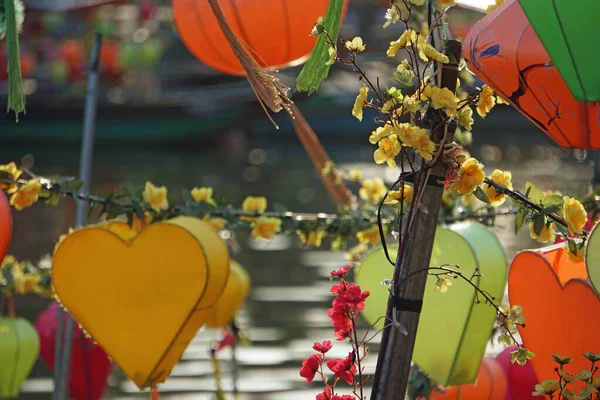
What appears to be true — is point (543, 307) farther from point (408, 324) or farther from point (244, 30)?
point (244, 30)

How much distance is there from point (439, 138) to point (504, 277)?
0.72 metres

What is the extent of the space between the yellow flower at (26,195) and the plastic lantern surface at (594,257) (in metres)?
1.17

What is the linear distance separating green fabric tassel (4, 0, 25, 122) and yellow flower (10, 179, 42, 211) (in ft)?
2.11

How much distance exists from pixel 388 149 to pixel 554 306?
1.55ft

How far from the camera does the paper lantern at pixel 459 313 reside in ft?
6.84

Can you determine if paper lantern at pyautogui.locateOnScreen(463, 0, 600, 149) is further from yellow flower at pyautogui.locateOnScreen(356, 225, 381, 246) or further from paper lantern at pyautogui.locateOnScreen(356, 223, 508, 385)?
yellow flower at pyautogui.locateOnScreen(356, 225, 381, 246)

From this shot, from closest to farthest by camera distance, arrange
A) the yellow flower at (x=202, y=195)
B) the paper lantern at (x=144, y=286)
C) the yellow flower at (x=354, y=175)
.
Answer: the paper lantern at (x=144, y=286) < the yellow flower at (x=202, y=195) < the yellow flower at (x=354, y=175)

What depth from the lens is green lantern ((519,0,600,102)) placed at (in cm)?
133

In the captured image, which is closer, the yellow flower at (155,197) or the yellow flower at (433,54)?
the yellow flower at (433,54)

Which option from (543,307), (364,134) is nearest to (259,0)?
(543,307)

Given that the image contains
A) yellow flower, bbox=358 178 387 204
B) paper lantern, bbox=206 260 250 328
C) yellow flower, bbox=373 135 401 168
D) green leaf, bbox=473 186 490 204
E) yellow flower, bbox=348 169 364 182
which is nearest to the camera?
yellow flower, bbox=373 135 401 168

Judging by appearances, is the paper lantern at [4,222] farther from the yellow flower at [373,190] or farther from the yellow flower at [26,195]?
the yellow flower at [373,190]

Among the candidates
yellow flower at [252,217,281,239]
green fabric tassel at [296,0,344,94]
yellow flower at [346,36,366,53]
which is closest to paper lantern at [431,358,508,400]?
yellow flower at [252,217,281,239]

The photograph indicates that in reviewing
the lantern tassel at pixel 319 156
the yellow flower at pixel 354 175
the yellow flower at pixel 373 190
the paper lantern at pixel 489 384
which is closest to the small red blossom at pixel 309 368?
the paper lantern at pixel 489 384
